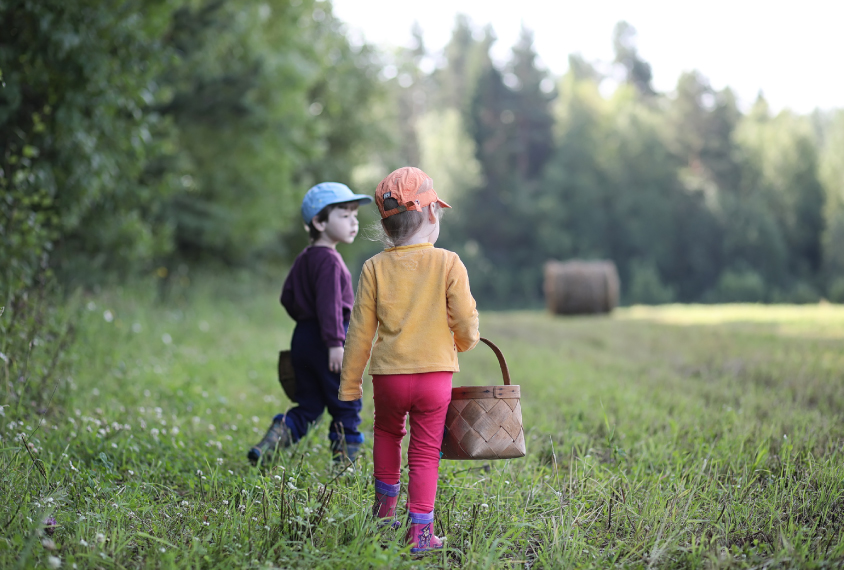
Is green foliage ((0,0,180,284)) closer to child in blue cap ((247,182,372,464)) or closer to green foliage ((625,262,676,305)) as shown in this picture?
child in blue cap ((247,182,372,464))

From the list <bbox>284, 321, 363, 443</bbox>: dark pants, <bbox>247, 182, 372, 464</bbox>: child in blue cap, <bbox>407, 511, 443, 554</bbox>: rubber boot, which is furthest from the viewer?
<bbox>284, 321, 363, 443</bbox>: dark pants

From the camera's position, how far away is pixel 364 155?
939 inches

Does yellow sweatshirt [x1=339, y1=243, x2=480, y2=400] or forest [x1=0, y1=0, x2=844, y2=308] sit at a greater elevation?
forest [x1=0, y1=0, x2=844, y2=308]

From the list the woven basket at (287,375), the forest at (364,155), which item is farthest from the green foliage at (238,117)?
the woven basket at (287,375)

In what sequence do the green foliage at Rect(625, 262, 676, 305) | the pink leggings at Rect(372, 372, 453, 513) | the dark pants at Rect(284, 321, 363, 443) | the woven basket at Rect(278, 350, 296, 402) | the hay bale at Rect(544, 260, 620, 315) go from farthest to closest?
the green foliage at Rect(625, 262, 676, 305), the hay bale at Rect(544, 260, 620, 315), the woven basket at Rect(278, 350, 296, 402), the dark pants at Rect(284, 321, 363, 443), the pink leggings at Rect(372, 372, 453, 513)

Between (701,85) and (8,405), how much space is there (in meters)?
46.7

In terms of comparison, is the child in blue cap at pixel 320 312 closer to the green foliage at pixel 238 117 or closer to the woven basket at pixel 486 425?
the woven basket at pixel 486 425

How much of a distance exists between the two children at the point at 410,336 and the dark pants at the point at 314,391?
0.89 metres

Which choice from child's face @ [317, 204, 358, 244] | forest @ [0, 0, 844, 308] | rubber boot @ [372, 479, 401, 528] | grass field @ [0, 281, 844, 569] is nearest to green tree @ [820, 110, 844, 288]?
forest @ [0, 0, 844, 308]

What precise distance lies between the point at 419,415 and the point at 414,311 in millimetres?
430

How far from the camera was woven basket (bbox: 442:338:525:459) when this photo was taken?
289 centimetres

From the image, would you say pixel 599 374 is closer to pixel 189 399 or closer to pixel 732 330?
pixel 189 399

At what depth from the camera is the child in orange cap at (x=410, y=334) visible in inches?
113

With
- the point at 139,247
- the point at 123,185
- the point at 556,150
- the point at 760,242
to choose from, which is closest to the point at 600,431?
the point at 123,185
